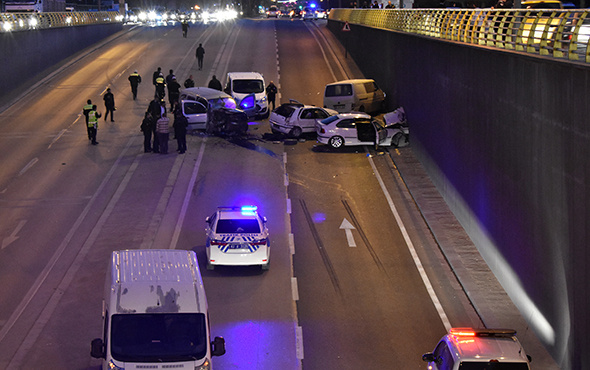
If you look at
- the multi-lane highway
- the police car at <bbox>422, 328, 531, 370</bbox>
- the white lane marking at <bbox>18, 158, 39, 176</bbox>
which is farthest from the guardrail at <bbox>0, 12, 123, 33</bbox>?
the police car at <bbox>422, 328, 531, 370</bbox>

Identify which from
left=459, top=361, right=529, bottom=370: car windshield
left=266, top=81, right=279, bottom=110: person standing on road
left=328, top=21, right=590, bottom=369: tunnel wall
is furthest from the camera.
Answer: left=266, top=81, right=279, bottom=110: person standing on road

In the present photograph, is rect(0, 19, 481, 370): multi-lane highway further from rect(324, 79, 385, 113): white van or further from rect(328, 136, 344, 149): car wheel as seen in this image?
rect(324, 79, 385, 113): white van

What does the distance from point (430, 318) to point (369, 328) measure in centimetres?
156

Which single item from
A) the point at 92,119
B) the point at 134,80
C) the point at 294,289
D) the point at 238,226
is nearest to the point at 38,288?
the point at 238,226

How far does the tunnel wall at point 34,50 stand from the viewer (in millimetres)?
45250

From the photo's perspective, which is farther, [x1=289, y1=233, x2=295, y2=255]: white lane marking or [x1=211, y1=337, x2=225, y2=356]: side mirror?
[x1=289, y1=233, x2=295, y2=255]: white lane marking

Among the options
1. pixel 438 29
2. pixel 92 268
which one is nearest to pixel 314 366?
pixel 92 268

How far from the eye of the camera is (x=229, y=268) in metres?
22.3

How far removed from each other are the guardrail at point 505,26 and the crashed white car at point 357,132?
428cm

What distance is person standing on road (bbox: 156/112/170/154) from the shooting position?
1320 inches

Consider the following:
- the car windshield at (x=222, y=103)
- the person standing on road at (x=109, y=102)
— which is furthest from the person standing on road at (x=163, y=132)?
the person standing on road at (x=109, y=102)

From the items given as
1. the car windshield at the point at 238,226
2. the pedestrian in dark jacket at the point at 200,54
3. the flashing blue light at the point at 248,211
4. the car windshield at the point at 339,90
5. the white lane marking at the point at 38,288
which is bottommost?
the white lane marking at the point at 38,288

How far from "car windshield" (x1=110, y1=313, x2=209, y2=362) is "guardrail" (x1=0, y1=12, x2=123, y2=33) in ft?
116

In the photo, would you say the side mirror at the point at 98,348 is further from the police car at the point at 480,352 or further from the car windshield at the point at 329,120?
the car windshield at the point at 329,120
